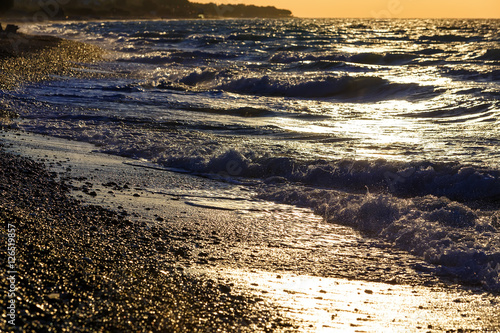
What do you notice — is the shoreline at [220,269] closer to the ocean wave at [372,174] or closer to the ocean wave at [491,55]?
the ocean wave at [372,174]

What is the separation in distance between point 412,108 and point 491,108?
6.95 ft

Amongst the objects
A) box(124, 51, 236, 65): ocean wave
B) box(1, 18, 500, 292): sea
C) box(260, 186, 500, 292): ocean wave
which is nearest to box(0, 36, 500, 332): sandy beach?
box(260, 186, 500, 292): ocean wave

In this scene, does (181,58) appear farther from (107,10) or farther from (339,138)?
(107,10)

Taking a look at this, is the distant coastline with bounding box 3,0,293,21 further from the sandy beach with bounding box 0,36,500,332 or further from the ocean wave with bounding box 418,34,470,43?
the sandy beach with bounding box 0,36,500,332

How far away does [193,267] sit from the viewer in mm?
4359

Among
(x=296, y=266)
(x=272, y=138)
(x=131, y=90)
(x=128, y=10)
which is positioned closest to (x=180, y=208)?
(x=296, y=266)

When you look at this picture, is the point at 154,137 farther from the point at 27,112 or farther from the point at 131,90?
the point at 131,90

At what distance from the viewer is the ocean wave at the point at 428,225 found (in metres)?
4.73

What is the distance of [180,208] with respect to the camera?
6.08 meters

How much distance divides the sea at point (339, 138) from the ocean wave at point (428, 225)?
0.05 ft

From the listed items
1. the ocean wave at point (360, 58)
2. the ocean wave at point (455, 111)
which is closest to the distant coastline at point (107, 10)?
the ocean wave at point (360, 58)

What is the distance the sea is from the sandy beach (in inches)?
19.6

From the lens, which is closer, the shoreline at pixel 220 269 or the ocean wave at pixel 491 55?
the shoreline at pixel 220 269

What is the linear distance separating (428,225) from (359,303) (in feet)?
6.49
